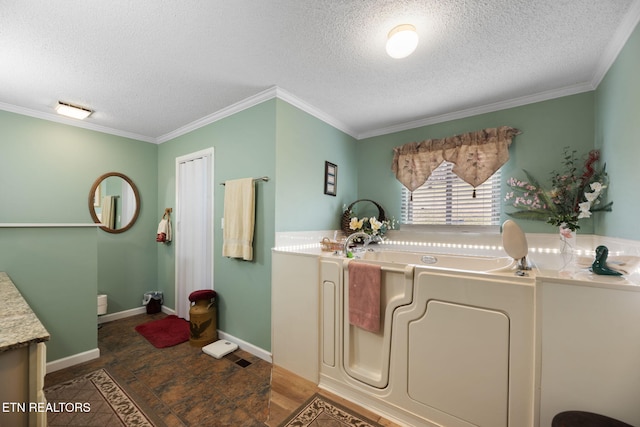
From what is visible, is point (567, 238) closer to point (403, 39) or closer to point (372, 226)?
point (372, 226)

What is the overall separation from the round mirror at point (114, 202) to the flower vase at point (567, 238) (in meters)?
4.68

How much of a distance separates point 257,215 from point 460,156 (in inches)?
85.7

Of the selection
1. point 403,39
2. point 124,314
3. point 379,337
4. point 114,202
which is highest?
point 403,39

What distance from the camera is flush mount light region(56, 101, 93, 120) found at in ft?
8.41

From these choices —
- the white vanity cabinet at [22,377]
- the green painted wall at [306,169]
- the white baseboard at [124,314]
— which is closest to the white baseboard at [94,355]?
the white baseboard at [124,314]

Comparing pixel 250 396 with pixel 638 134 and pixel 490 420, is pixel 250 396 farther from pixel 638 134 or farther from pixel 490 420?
pixel 638 134

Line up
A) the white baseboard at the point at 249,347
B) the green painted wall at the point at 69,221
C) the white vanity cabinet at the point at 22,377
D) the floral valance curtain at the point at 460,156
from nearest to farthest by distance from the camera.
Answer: the white vanity cabinet at the point at 22,377
the green painted wall at the point at 69,221
the white baseboard at the point at 249,347
the floral valance curtain at the point at 460,156

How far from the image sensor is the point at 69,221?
119 inches

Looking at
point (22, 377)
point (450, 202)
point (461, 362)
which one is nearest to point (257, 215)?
point (22, 377)

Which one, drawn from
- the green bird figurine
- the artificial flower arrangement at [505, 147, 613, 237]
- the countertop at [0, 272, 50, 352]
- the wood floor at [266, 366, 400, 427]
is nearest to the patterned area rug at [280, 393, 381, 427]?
the wood floor at [266, 366, 400, 427]

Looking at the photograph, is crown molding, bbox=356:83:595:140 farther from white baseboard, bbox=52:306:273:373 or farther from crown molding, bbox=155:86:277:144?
white baseboard, bbox=52:306:273:373

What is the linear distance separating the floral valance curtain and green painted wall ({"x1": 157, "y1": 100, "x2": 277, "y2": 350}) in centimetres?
161

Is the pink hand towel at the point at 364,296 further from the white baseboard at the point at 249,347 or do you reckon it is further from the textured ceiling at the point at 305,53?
the textured ceiling at the point at 305,53

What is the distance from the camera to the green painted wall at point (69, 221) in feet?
6.91
